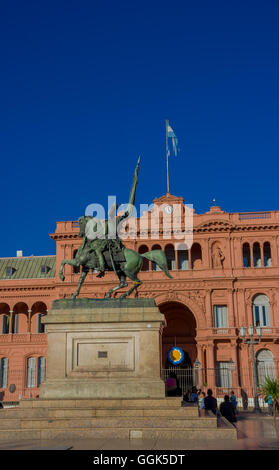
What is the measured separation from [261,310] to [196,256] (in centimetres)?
842

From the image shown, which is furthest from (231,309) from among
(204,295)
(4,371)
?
(4,371)

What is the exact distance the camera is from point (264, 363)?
1841 inches

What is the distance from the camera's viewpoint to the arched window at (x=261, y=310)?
48.1 meters

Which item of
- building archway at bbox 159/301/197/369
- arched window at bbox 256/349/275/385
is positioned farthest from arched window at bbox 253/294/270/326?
building archway at bbox 159/301/197/369

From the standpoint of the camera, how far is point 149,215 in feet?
170

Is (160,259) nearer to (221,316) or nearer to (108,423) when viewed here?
(108,423)

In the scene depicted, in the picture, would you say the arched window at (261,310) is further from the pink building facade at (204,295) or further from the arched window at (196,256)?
the arched window at (196,256)

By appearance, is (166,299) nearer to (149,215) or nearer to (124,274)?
(149,215)

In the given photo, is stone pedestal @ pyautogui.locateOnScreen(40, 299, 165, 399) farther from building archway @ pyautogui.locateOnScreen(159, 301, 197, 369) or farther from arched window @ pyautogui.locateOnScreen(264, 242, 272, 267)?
arched window @ pyautogui.locateOnScreen(264, 242, 272, 267)

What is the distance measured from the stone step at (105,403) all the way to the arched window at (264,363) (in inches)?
1313

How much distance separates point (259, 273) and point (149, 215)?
39.8 ft

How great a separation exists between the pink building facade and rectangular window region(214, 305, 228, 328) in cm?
7
